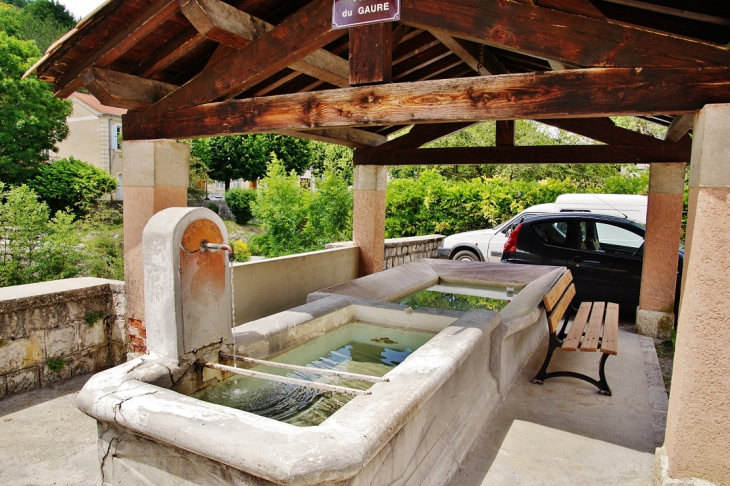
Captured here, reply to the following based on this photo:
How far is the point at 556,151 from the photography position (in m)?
7.10

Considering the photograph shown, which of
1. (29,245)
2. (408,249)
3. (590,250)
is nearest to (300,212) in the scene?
(408,249)

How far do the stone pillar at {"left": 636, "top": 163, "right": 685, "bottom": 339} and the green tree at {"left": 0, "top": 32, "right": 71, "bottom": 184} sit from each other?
25.9 meters

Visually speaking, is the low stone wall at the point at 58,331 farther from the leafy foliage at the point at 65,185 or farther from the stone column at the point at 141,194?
the leafy foliage at the point at 65,185

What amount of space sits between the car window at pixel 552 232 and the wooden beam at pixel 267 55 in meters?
5.78

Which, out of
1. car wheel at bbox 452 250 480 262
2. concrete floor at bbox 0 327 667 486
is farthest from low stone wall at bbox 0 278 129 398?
car wheel at bbox 452 250 480 262

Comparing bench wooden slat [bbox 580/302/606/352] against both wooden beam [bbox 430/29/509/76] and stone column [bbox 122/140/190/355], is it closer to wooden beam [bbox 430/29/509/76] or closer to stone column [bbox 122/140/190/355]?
wooden beam [bbox 430/29/509/76]

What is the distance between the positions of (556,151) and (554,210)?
12.8 ft

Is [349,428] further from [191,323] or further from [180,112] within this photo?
[180,112]

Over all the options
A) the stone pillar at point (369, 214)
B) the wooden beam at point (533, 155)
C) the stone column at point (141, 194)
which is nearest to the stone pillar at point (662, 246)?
the wooden beam at point (533, 155)

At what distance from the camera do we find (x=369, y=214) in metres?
8.09

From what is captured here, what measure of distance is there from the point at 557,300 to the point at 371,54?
3272mm

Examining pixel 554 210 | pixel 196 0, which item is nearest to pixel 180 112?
pixel 196 0

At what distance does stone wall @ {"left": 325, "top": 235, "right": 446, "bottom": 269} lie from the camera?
9.93 metres

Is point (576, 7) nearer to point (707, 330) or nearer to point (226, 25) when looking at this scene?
point (707, 330)
